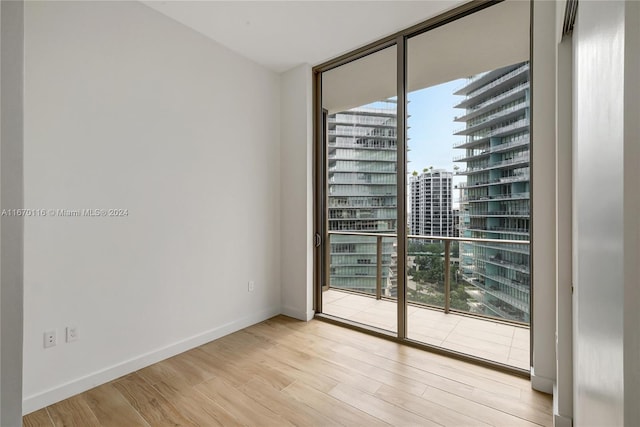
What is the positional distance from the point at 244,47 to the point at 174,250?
6.79 ft

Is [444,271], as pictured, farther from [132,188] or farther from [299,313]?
[132,188]

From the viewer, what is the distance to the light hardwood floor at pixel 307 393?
1707mm

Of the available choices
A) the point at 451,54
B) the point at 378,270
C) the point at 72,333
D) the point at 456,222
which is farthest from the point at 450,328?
the point at 72,333

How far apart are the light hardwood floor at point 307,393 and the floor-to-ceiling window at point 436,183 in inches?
15.1

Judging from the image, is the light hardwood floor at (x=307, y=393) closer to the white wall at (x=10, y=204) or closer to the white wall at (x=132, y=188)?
the white wall at (x=132, y=188)

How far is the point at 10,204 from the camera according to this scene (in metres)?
0.53

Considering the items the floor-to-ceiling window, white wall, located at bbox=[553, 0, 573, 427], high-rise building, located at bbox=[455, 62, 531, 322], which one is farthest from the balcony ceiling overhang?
white wall, located at bbox=[553, 0, 573, 427]

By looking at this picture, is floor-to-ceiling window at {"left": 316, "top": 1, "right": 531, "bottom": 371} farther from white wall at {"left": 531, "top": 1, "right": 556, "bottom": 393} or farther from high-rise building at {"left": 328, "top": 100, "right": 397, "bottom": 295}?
white wall at {"left": 531, "top": 1, "right": 556, "bottom": 393}

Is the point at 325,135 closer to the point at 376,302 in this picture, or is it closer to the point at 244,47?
the point at 244,47

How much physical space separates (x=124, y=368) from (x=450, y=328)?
2799 millimetres

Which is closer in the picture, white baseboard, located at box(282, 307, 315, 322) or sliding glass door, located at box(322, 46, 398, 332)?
sliding glass door, located at box(322, 46, 398, 332)

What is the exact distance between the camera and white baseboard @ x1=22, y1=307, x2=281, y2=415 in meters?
1.80

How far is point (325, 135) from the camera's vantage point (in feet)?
11.0

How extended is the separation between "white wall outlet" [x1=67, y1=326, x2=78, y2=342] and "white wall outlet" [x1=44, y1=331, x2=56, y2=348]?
0.23ft
